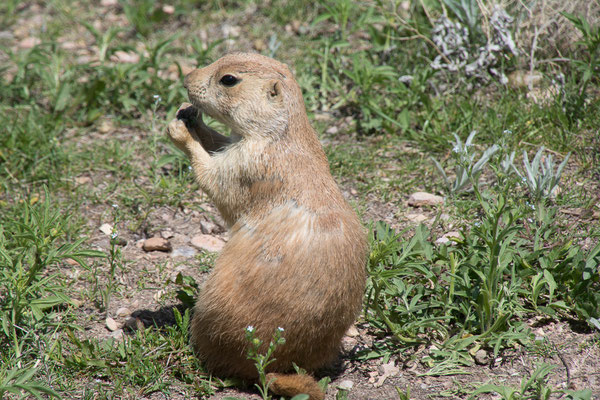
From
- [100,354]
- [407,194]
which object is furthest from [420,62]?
[100,354]

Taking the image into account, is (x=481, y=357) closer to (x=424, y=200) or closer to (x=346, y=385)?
(x=346, y=385)

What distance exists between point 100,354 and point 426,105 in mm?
3386

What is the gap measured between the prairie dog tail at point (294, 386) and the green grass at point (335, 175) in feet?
1.35

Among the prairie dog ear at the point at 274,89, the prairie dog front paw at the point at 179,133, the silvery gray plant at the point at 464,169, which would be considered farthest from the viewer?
the silvery gray plant at the point at 464,169

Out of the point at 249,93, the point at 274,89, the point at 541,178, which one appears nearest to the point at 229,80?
the point at 249,93

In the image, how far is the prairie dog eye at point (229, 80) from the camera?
12.3ft

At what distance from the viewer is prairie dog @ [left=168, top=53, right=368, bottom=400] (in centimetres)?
336

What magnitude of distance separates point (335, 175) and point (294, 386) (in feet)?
7.75

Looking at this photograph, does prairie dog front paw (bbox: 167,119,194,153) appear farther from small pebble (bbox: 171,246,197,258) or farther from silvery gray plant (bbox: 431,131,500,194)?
silvery gray plant (bbox: 431,131,500,194)

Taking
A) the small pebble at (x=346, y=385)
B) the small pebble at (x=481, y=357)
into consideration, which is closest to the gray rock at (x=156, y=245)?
the small pebble at (x=346, y=385)

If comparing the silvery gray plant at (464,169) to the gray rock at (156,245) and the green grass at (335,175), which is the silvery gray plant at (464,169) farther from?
the gray rock at (156,245)

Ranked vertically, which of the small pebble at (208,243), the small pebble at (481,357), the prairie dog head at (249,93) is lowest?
the small pebble at (208,243)

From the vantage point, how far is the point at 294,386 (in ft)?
10.9

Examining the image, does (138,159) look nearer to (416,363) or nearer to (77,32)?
(77,32)
